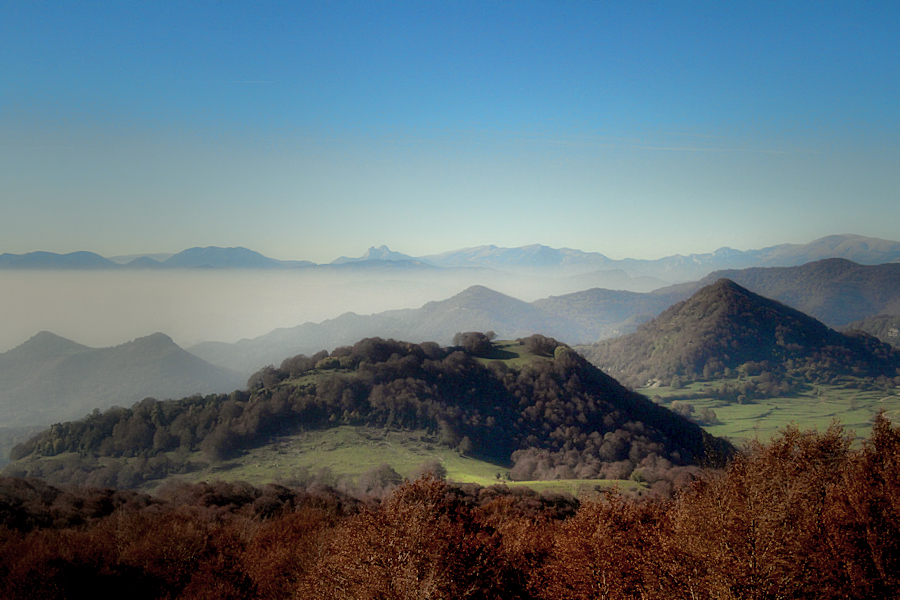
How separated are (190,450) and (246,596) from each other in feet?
267

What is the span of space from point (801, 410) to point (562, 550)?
190 meters

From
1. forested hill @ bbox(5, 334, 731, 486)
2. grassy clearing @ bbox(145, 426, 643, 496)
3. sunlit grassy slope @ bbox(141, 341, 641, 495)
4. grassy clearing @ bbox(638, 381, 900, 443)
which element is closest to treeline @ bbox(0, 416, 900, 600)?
grassy clearing @ bbox(145, 426, 643, 496)

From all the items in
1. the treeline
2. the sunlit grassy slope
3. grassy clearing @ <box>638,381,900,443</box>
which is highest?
the treeline

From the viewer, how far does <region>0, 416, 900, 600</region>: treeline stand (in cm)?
1380

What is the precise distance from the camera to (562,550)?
718 inches

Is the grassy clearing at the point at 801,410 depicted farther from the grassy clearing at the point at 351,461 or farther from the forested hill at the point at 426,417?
the grassy clearing at the point at 351,461

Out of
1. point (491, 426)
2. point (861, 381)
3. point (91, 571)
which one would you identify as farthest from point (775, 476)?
point (861, 381)

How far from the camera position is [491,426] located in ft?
371

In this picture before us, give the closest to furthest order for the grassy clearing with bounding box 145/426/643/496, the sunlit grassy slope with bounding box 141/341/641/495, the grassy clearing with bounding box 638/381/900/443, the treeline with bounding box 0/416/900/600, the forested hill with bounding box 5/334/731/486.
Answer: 1. the treeline with bounding box 0/416/900/600
2. the grassy clearing with bounding box 145/426/643/496
3. the sunlit grassy slope with bounding box 141/341/641/495
4. the forested hill with bounding box 5/334/731/486
5. the grassy clearing with bounding box 638/381/900/443

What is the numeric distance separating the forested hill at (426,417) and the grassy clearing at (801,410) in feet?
139

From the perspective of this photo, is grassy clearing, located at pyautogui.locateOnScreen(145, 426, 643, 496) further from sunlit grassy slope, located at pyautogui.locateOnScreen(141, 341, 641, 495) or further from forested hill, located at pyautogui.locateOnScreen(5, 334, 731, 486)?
forested hill, located at pyautogui.locateOnScreen(5, 334, 731, 486)

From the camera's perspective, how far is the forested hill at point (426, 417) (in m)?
88.2

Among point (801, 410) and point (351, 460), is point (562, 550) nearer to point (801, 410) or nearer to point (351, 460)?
point (351, 460)

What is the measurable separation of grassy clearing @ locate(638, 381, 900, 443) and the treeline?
12879 cm
